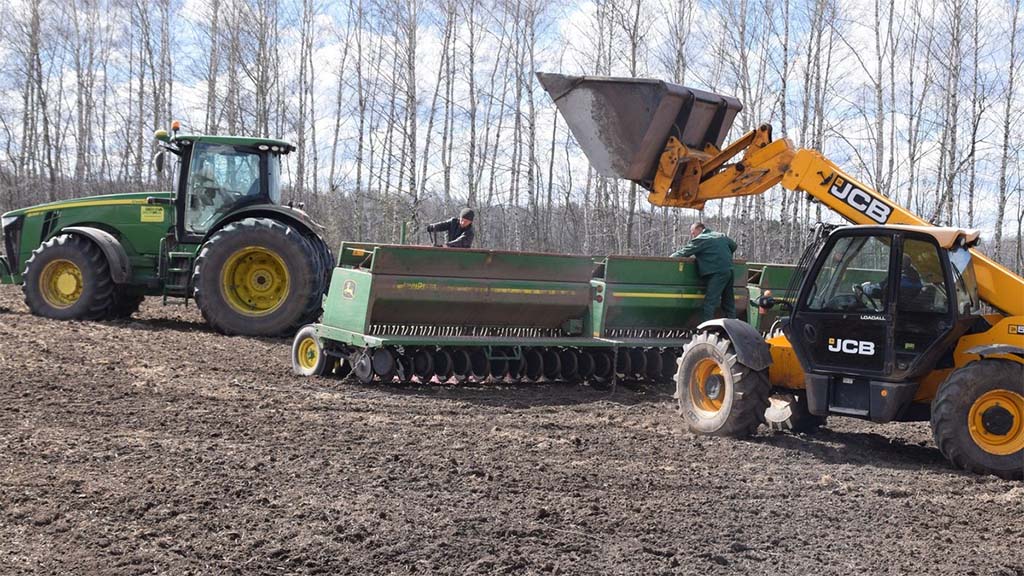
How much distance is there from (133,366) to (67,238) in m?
3.95

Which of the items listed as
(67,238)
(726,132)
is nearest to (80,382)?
(67,238)

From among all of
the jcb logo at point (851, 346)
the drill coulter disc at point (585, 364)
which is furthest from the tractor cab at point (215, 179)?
the jcb logo at point (851, 346)

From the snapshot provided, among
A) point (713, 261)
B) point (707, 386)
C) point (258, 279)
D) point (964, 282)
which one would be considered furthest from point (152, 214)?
point (964, 282)

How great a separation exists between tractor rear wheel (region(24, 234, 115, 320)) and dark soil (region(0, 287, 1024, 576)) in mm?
3423

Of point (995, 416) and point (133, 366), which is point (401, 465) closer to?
point (995, 416)

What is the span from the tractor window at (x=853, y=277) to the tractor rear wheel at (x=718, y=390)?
70 cm

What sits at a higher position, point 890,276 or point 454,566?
point 890,276

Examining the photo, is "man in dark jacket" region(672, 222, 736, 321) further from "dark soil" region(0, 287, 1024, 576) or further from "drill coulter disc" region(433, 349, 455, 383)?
"drill coulter disc" region(433, 349, 455, 383)

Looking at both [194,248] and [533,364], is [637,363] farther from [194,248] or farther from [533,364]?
[194,248]

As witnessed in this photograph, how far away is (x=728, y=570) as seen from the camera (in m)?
4.36

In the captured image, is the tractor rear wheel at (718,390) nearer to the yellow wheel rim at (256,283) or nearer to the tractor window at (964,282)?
the tractor window at (964,282)

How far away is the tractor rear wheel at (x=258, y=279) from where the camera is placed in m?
11.4

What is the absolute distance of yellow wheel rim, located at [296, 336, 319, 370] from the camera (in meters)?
9.66

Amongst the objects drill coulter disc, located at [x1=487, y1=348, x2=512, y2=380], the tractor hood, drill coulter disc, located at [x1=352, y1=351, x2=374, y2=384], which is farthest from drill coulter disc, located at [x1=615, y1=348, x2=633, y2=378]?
the tractor hood
